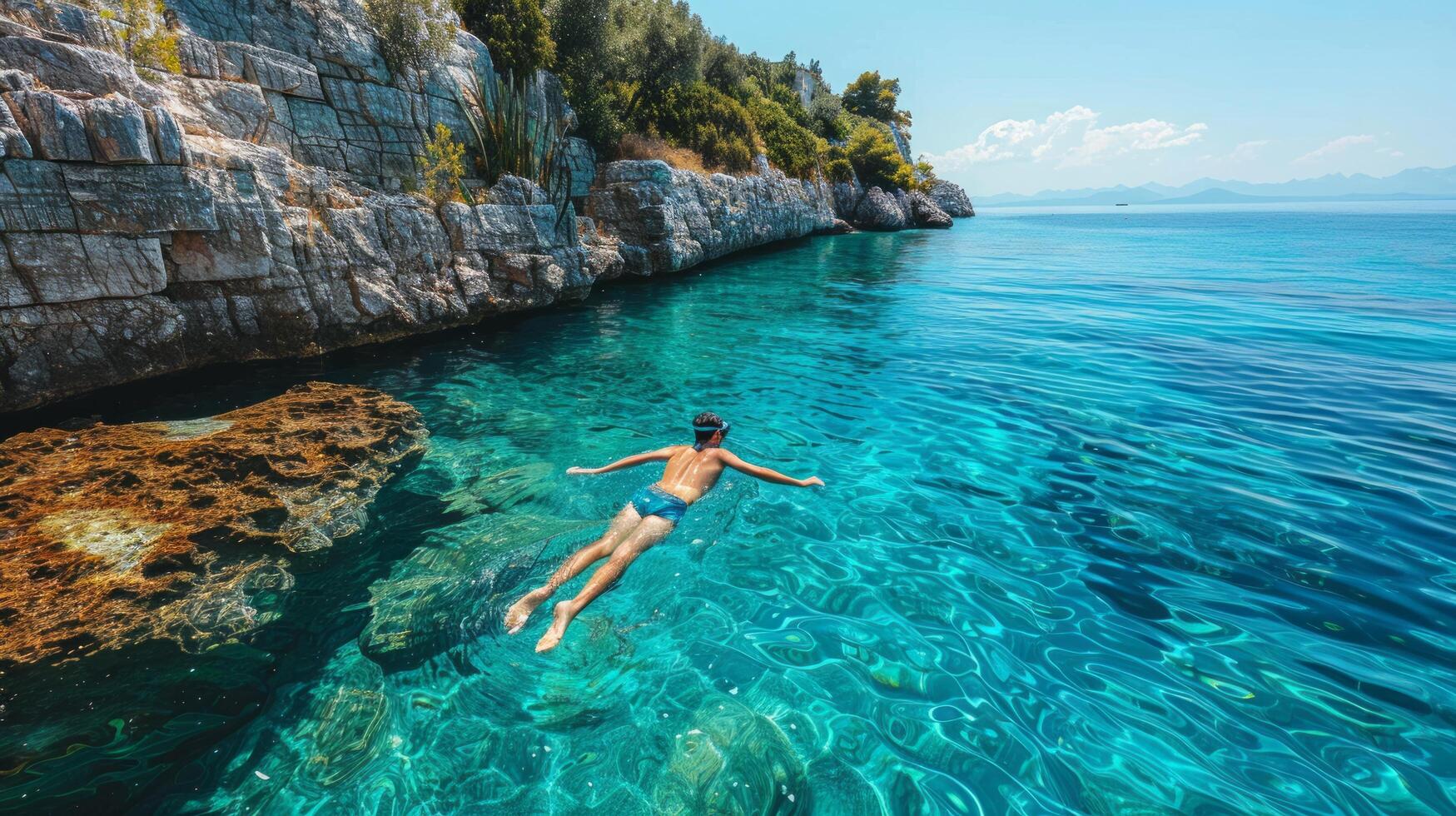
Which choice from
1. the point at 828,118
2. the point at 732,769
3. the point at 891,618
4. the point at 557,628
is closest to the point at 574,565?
the point at 557,628

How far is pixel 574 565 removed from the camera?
200 inches

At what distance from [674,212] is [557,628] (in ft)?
68.3

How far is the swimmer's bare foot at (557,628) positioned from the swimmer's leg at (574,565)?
22 centimetres

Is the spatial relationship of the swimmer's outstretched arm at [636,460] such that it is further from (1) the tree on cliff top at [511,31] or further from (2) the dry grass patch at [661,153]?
(2) the dry grass patch at [661,153]

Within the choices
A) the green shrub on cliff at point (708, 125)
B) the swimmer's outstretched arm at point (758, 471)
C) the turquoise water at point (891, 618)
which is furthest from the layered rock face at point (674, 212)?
the swimmer's outstretched arm at point (758, 471)

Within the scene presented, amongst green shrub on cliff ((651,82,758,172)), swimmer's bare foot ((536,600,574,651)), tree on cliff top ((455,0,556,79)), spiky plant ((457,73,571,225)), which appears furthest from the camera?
green shrub on cliff ((651,82,758,172))

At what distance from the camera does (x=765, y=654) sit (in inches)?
184

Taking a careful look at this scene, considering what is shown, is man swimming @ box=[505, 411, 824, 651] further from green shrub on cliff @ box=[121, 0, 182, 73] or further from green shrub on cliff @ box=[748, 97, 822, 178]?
green shrub on cliff @ box=[748, 97, 822, 178]

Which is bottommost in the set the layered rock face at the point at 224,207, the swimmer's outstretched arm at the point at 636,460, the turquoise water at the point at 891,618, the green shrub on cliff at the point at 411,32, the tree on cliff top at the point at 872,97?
the turquoise water at the point at 891,618

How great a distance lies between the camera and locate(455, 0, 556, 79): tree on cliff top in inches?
724

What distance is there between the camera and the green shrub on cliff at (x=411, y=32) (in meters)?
14.2

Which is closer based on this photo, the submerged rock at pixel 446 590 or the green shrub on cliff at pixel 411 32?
the submerged rock at pixel 446 590

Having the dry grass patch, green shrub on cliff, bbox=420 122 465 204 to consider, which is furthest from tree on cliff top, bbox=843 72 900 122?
green shrub on cliff, bbox=420 122 465 204

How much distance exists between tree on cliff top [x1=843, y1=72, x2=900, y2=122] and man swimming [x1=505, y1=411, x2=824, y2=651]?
67.1 m
